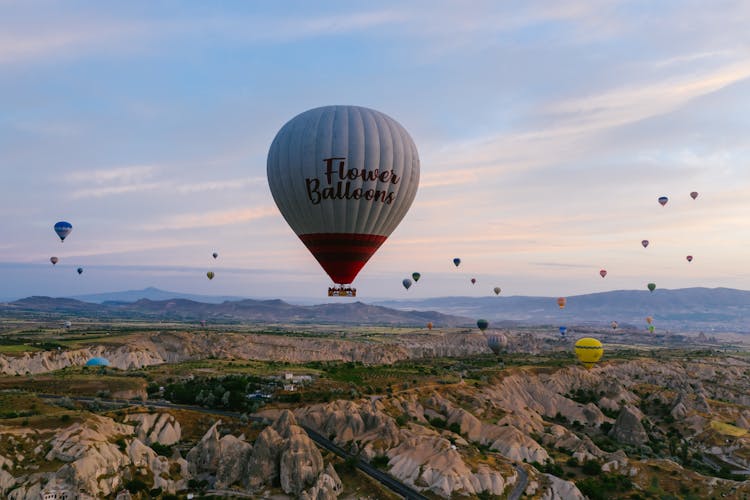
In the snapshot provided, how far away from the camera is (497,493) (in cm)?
7469

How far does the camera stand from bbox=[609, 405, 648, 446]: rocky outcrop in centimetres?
11288

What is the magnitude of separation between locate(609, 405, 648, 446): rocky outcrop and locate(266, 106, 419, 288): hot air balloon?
65.7 metres

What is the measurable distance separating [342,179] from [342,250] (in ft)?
32.1

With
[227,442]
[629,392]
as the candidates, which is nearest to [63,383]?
[227,442]

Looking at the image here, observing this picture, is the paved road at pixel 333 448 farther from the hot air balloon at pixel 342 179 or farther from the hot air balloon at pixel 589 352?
the hot air balloon at pixel 589 352

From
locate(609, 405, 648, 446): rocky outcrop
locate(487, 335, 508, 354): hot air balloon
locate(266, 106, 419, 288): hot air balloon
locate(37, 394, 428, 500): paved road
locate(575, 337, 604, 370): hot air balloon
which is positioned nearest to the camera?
locate(37, 394, 428, 500): paved road

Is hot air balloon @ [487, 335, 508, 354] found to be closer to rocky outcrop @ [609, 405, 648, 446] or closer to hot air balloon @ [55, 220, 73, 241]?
rocky outcrop @ [609, 405, 648, 446]

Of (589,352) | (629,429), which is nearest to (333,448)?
(629,429)

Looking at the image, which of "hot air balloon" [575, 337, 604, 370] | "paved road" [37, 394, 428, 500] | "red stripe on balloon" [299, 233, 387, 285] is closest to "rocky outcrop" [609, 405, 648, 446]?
"hot air balloon" [575, 337, 604, 370]

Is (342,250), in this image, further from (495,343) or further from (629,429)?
(495,343)

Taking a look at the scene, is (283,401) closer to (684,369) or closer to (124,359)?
(124,359)

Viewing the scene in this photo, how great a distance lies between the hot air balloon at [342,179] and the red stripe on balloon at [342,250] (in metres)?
0.13

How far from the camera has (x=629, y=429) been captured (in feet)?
376

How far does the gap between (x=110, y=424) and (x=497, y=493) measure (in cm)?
4696
